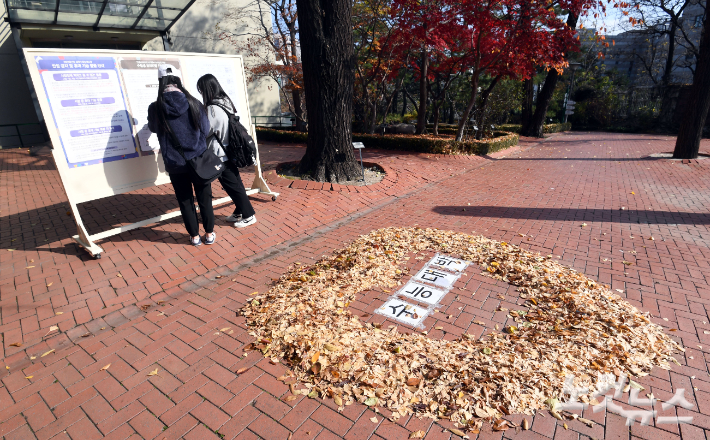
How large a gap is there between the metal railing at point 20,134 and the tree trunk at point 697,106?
2106 cm

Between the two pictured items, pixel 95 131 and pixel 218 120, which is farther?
pixel 218 120

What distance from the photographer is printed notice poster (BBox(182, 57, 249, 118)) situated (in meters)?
4.75

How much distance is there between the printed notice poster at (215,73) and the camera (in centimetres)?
475

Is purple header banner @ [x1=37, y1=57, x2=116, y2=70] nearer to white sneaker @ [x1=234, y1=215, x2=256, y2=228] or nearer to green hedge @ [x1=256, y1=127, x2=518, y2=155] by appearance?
white sneaker @ [x1=234, y1=215, x2=256, y2=228]

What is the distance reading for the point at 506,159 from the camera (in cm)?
1116

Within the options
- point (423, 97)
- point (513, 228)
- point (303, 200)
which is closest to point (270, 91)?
point (423, 97)

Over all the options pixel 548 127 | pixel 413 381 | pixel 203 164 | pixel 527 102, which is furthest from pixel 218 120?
pixel 548 127

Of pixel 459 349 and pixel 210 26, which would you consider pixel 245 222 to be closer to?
pixel 459 349

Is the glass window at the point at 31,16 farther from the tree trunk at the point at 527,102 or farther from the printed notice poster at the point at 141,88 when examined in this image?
the tree trunk at the point at 527,102

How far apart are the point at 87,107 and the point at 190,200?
1.40 m

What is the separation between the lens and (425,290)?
11.6 feet

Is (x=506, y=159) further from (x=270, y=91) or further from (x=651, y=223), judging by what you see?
(x=270, y=91)

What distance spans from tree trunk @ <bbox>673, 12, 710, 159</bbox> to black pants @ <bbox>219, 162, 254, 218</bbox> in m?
11.7

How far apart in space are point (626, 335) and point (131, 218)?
5.98 m
